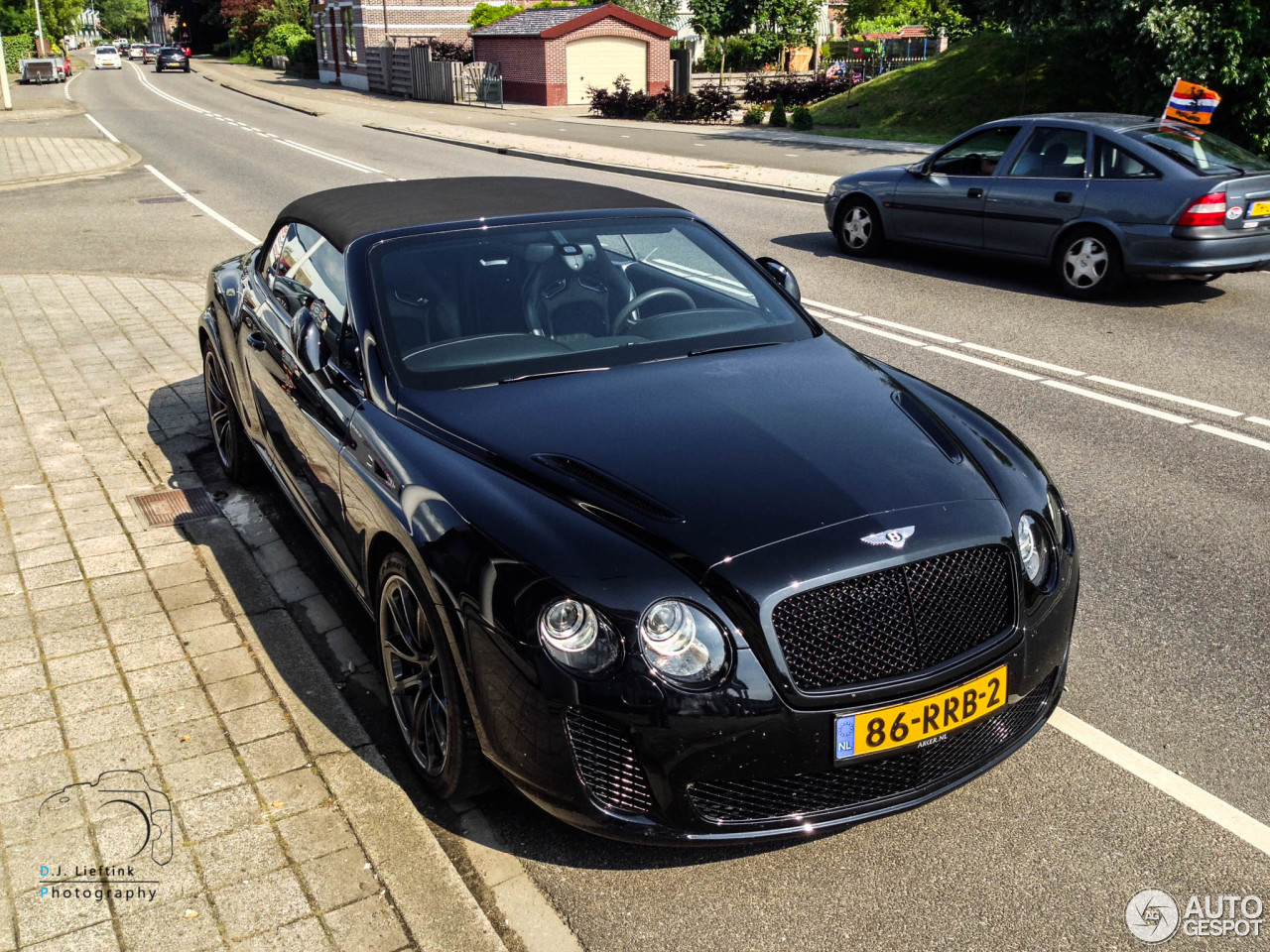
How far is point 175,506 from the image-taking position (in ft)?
18.7

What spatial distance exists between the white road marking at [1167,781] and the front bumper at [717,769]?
889 mm

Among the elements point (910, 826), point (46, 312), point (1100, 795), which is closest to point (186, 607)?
point (910, 826)

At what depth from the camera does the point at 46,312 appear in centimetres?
1002

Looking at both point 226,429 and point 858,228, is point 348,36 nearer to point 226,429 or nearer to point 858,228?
point 858,228

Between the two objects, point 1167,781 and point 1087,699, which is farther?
point 1087,699

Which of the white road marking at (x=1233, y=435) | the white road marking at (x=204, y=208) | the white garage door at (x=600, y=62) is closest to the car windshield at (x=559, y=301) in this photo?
the white road marking at (x=1233, y=435)

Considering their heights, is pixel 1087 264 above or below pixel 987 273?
above

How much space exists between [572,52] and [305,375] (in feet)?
144

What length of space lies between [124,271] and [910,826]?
11256 mm

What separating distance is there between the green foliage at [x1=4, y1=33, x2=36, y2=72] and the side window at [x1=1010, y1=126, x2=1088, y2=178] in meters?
84.7

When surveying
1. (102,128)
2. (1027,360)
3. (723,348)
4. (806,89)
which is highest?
(806,89)

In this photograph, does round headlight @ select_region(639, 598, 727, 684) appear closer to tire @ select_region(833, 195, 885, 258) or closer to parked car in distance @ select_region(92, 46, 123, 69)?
tire @ select_region(833, 195, 885, 258)

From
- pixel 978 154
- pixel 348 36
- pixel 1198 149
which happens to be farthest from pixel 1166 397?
pixel 348 36

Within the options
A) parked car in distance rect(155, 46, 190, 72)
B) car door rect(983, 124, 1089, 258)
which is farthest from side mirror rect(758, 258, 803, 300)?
parked car in distance rect(155, 46, 190, 72)
